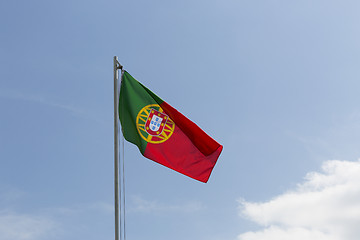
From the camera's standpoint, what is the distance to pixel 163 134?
15594mm

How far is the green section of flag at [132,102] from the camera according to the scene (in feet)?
50.2

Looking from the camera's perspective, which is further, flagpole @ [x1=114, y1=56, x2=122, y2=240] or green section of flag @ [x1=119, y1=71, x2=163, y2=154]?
green section of flag @ [x1=119, y1=71, x2=163, y2=154]

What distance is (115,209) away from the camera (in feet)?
42.3

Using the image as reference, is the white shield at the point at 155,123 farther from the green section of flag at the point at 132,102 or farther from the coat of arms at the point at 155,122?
the green section of flag at the point at 132,102

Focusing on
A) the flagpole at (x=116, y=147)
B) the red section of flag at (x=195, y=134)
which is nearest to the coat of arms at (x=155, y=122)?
the red section of flag at (x=195, y=134)

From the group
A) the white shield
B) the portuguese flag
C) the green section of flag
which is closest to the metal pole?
the green section of flag

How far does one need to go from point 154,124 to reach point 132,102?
1.11m

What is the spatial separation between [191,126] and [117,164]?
3531 mm

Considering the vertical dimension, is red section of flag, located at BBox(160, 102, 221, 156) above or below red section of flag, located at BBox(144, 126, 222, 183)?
above

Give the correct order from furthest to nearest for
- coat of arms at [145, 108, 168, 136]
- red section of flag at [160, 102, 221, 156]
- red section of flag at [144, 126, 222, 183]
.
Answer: red section of flag at [160, 102, 221, 156] → coat of arms at [145, 108, 168, 136] → red section of flag at [144, 126, 222, 183]

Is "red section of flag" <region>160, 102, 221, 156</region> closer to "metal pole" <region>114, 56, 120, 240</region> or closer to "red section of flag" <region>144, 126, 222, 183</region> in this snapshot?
"red section of flag" <region>144, 126, 222, 183</region>

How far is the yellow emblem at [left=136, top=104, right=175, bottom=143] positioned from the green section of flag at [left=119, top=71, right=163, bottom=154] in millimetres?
146

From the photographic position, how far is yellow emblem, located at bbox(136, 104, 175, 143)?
15336 mm

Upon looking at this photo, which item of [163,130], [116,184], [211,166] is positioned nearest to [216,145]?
[211,166]
